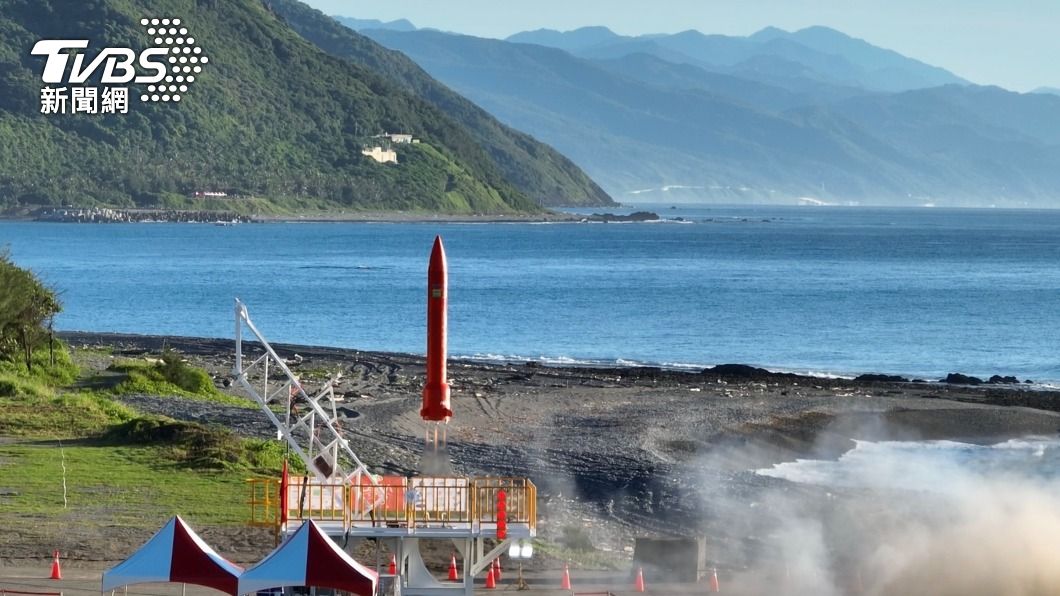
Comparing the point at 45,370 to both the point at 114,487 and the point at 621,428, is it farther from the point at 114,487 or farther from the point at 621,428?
the point at 114,487

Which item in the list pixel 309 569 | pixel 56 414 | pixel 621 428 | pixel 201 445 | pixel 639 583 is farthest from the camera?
pixel 621 428

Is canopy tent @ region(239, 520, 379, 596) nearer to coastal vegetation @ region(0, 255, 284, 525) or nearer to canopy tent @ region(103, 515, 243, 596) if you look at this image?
canopy tent @ region(103, 515, 243, 596)

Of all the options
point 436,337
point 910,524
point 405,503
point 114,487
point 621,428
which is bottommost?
point 910,524

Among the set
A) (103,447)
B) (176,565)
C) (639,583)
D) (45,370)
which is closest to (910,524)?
(639,583)

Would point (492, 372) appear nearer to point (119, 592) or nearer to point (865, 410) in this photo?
point (865, 410)

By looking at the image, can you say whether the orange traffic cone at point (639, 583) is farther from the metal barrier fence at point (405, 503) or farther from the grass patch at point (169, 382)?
the grass patch at point (169, 382)

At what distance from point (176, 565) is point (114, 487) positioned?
13016 mm

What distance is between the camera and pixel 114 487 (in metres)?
39.5

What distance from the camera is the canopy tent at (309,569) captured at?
87.4ft

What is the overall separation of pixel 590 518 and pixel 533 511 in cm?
1141

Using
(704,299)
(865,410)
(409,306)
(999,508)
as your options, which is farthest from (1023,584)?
(704,299)

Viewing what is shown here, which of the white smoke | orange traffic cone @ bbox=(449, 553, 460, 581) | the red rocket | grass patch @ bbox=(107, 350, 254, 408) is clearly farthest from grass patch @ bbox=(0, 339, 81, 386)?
orange traffic cone @ bbox=(449, 553, 460, 581)

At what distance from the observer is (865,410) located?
63906 mm

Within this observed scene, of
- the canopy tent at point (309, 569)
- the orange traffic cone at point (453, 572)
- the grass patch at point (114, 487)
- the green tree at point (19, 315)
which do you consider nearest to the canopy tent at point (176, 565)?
the canopy tent at point (309, 569)
